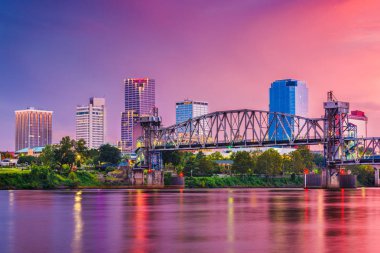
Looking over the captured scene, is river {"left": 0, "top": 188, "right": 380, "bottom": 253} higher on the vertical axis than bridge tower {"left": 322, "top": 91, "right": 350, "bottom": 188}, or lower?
lower

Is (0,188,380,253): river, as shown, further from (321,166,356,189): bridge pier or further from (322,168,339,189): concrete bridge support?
(321,166,356,189): bridge pier

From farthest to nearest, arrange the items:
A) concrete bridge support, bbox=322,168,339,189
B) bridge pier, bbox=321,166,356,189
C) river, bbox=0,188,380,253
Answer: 1. bridge pier, bbox=321,166,356,189
2. concrete bridge support, bbox=322,168,339,189
3. river, bbox=0,188,380,253

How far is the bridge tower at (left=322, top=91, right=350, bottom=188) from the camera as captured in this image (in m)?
190

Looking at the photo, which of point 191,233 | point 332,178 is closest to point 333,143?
point 332,178

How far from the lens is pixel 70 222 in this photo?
4494 cm

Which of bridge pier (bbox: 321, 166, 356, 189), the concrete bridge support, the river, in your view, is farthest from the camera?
bridge pier (bbox: 321, 166, 356, 189)

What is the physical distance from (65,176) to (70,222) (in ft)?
505

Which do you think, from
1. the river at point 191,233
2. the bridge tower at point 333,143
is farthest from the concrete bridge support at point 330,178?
the river at point 191,233

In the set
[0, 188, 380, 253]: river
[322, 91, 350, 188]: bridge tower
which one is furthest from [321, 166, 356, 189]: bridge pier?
[0, 188, 380, 253]: river

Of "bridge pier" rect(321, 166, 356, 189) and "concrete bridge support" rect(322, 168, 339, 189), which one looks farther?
"bridge pier" rect(321, 166, 356, 189)

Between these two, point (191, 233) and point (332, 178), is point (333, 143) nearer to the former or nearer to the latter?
point (332, 178)

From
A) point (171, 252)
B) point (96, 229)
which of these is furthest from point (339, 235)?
point (96, 229)

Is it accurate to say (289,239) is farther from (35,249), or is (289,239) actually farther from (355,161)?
(355,161)

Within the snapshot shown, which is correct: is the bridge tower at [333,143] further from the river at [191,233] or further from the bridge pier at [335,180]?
the river at [191,233]
